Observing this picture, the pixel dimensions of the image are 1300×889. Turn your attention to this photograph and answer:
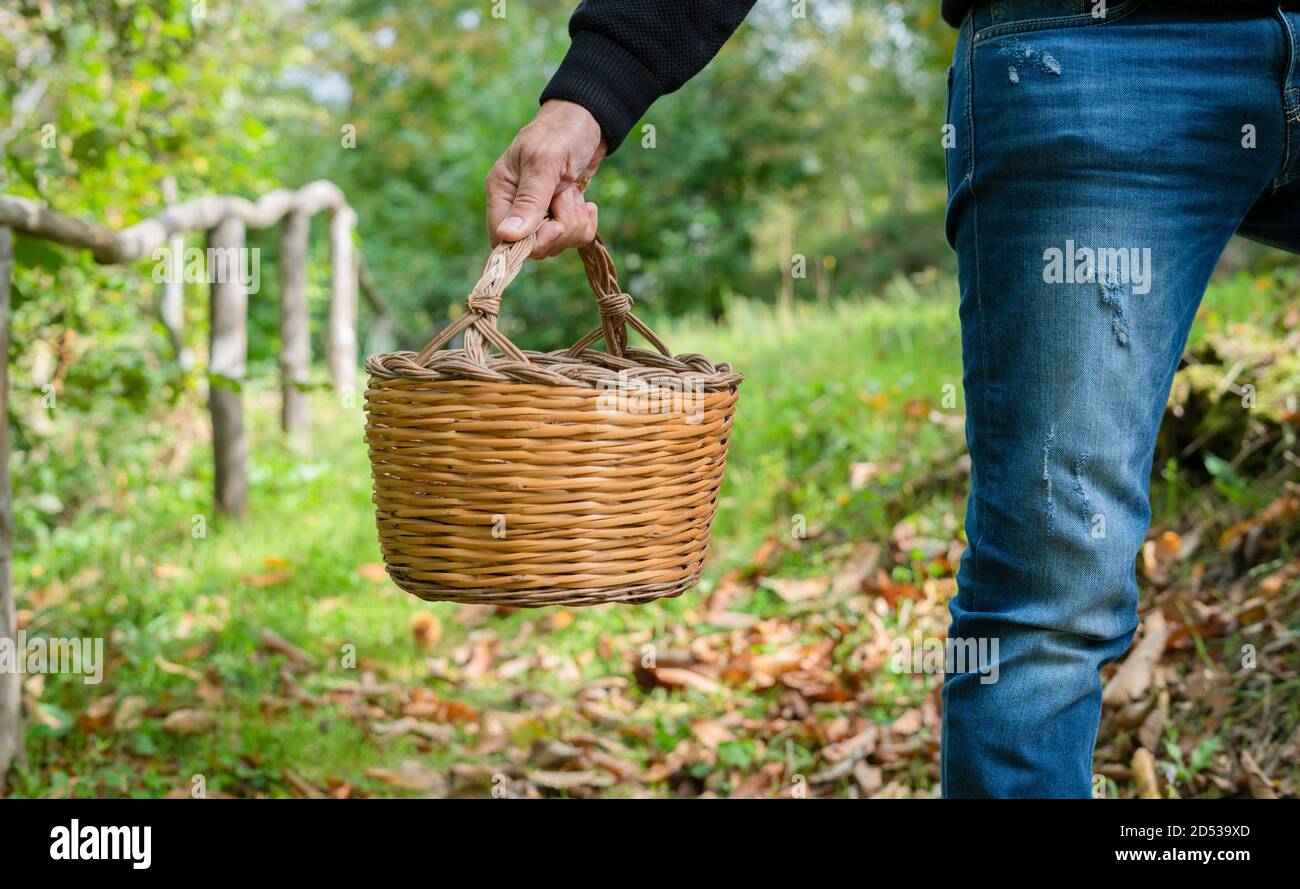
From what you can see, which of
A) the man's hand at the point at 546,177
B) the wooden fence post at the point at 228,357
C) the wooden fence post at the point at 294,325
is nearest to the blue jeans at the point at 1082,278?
the man's hand at the point at 546,177

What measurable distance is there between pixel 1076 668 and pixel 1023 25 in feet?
2.41

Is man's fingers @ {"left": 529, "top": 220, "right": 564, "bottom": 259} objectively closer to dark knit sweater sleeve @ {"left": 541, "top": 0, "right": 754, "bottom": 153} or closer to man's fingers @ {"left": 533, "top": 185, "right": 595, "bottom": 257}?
man's fingers @ {"left": 533, "top": 185, "right": 595, "bottom": 257}

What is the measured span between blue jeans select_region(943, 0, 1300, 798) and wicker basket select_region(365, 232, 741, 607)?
40cm

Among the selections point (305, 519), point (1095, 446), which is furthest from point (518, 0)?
point (1095, 446)

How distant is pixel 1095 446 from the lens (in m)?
1.23

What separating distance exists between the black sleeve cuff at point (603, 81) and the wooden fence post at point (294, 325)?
3.92m

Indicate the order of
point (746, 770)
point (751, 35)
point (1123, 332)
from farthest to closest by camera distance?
point (751, 35), point (746, 770), point (1123, 332)

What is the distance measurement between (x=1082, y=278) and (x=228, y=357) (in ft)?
12.3

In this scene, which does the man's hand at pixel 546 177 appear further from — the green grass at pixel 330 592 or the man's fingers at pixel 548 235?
the green grass at pixel 330 592

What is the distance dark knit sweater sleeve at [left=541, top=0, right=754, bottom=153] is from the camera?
1.41 meters

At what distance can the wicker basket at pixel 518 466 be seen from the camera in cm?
130

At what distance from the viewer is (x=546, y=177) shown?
1.38m

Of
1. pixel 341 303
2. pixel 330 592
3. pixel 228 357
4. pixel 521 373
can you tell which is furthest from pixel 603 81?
pixel 341 303
